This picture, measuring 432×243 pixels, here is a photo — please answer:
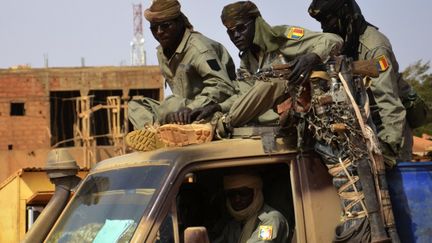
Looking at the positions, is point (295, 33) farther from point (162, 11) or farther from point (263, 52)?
point (162, 11)

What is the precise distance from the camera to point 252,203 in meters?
4.84

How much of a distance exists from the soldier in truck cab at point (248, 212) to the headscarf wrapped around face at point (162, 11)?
1.36 m

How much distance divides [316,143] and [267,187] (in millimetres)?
508

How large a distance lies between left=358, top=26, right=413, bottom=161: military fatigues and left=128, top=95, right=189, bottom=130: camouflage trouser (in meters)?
1.21

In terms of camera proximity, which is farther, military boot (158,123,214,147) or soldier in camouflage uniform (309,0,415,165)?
soldier in camouflage uniform (309,0,415,165)

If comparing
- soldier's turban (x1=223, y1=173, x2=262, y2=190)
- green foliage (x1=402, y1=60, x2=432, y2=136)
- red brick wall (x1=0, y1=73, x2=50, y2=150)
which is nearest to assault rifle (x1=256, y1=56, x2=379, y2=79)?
soldier's turban (x1=223, y1=173, x2=262, y2=190)

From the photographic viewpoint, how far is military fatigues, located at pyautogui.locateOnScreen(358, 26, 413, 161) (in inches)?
198

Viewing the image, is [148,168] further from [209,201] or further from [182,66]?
[182,66]

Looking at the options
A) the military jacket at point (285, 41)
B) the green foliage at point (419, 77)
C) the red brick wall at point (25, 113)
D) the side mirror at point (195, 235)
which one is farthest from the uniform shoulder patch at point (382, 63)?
the red brick wall at point (25, 113)

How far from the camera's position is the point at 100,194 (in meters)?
4.76

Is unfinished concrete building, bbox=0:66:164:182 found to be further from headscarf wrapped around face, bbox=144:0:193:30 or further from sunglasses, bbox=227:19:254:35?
sunglasses, bbox=227:19:254:35

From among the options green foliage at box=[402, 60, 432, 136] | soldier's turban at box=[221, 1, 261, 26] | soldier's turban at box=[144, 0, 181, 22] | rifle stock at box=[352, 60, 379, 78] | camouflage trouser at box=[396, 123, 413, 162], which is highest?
green foliage at box=[402, 60, 432, 136]

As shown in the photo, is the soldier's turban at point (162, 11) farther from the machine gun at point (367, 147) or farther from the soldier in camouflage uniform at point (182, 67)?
the machine gun at point (367, 147)

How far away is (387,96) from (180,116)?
4.07 feet
